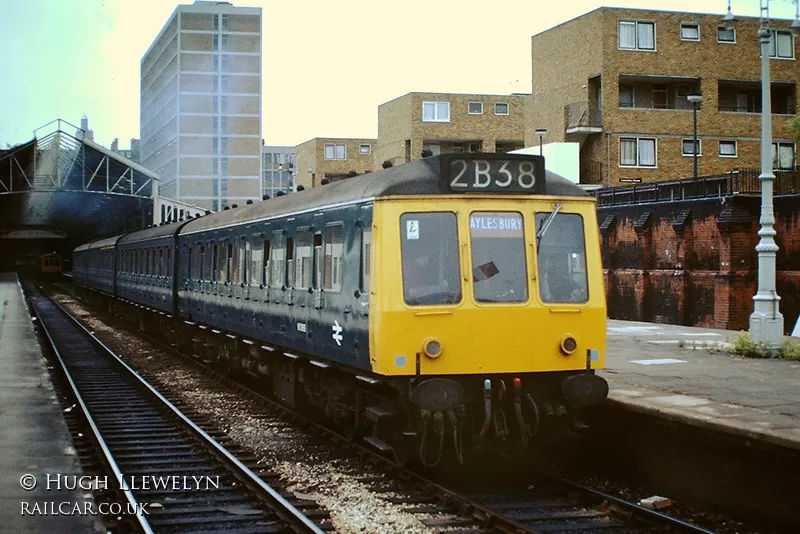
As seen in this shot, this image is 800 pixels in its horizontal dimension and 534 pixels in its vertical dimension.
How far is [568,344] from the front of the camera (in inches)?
347

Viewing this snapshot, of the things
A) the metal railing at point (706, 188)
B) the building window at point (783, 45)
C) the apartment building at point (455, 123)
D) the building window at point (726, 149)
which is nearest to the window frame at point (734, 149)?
the building window at point (726, 149)

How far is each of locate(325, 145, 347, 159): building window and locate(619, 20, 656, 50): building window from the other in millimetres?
36404

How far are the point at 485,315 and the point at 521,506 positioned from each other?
1.67 metres

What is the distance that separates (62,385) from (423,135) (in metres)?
38.0

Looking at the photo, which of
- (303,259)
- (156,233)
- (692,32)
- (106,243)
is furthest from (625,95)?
(303,259)

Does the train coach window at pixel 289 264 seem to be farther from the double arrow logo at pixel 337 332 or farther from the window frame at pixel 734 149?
the window frame at pixel 734 149

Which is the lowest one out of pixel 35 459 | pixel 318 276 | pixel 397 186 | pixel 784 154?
pixel 35 459

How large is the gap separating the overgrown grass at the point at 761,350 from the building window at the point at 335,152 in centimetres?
5646

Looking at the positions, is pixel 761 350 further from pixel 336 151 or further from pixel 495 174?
pixel 336 151

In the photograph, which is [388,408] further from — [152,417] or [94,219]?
[94,219]

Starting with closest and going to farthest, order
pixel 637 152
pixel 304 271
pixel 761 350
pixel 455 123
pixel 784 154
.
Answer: pixel 304 271 < pixel 761 350 < pixel 637 152 < pixel 784 154 < pixel 455 123

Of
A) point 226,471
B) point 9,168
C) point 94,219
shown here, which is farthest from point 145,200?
point 226,471

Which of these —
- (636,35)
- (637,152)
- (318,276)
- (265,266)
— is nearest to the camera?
(318,276)

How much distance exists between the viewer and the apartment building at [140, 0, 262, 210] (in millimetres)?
58875
